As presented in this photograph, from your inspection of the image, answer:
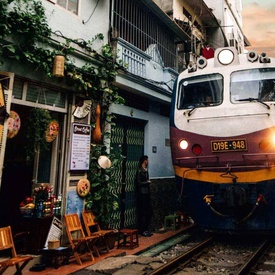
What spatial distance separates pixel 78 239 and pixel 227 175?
3.16m

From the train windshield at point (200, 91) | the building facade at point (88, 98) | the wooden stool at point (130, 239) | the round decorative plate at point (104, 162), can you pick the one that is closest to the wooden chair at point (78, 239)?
the building facade at point (88, 98)

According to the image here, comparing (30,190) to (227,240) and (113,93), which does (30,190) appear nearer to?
(113,93)

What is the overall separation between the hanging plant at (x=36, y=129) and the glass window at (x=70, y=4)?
8.04 ft

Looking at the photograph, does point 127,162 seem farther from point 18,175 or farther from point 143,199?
point 18,175

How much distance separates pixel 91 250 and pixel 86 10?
5.44m

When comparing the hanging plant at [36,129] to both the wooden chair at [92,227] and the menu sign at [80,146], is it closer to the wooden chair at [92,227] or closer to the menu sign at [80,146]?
the menu sign at [80,146]

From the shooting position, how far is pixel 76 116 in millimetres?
6508

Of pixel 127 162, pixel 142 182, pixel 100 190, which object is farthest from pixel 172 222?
pixel 100 190

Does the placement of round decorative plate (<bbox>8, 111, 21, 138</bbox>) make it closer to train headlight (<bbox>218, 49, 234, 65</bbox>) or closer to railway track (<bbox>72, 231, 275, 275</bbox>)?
railway track (<bbox>72, 231, 275, 275</bbox>)

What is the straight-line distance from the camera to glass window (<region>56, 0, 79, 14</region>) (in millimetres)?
6402

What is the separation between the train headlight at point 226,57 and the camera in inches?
278

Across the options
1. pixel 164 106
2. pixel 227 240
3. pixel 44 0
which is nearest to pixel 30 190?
pixel 44 0

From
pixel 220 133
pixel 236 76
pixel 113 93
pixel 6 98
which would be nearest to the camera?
pixel 6 98

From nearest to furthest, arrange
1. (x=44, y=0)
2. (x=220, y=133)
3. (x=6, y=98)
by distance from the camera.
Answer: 1. (x=6, y=98)
2. (x=44, y=0)
3. (x=220, y=133)
